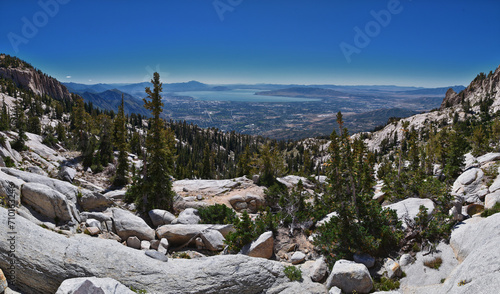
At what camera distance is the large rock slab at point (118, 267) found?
8523 millimetres

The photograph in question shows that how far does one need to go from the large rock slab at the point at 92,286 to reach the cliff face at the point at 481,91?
599ft

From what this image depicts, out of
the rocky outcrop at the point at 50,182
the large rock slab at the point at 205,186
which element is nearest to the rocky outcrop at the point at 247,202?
the large rock slab at the point at 205,186

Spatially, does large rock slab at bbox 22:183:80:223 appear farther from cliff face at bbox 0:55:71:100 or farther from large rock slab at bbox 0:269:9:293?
cliff face at bbox 0:55:71:100

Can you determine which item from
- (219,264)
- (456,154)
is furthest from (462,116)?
(219,264)

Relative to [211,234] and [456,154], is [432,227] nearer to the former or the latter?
[211,234]

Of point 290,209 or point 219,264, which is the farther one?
point 290,209

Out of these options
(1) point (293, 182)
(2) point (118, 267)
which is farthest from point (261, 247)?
(1) point (293, 182)

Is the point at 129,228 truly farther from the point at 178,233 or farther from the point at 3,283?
the point at 3,283

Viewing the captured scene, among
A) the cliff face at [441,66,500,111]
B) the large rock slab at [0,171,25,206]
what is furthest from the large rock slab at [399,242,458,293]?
the cliff face at [441,66,500,111]

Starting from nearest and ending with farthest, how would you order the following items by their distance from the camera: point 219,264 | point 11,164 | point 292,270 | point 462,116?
Result: 1. point 219,264
2. point 292,270
3. point 11,164
4. point 462,116

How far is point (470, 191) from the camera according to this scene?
20.2 m

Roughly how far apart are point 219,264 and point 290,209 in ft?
35.1

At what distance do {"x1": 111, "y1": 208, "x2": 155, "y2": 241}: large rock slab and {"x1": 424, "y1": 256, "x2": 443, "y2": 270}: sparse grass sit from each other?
655 inches

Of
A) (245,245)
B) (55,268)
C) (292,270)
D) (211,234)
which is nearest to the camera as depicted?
(55,268)
